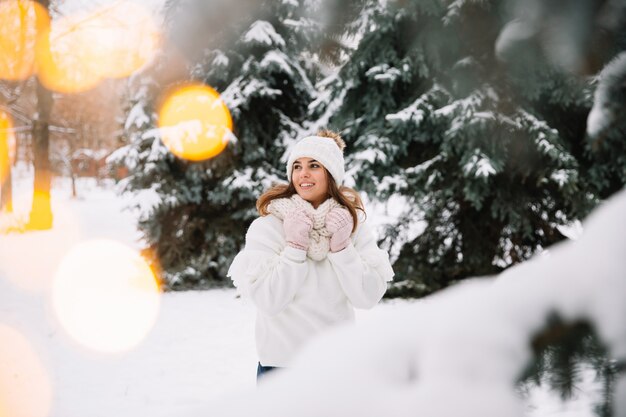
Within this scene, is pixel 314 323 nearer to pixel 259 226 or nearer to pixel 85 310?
pixel 259 226

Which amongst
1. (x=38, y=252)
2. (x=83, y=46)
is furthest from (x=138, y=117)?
(x=83, y=46)

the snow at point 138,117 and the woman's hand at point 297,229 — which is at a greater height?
the snow at point 138,117

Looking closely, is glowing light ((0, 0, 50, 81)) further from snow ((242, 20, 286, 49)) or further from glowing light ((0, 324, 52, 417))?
Answer: glowing light ((0, 324, 52, 417))

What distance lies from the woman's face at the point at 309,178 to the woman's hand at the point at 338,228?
0.21 metres

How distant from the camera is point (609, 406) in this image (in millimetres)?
477

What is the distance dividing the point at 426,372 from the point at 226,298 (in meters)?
7.38

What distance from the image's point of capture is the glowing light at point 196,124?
7352mm

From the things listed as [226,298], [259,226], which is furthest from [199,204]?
[259,226]

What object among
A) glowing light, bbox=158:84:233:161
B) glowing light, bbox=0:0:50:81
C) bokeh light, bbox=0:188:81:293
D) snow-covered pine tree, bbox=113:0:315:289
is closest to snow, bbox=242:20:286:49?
snow-covered pine tree, bbox=113:0:315:289

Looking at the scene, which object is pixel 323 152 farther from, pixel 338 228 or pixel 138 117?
pixel 138 117

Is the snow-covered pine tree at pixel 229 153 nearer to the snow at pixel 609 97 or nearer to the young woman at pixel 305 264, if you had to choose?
the young woman at pixel 305 264

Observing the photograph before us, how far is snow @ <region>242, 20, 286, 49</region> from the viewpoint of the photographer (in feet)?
24.2

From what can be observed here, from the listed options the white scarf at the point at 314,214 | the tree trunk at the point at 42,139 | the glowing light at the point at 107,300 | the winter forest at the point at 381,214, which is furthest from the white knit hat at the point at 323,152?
the tree trunk at the point at 42,139

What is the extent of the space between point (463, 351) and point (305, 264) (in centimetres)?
165
